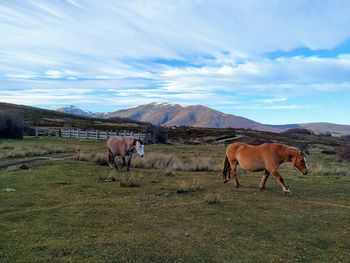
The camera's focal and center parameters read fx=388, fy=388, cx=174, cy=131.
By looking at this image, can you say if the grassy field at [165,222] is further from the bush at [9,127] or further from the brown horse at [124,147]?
the bush at [9,127]

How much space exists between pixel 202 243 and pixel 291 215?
345 centimetres

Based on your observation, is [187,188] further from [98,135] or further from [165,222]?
[98,135]

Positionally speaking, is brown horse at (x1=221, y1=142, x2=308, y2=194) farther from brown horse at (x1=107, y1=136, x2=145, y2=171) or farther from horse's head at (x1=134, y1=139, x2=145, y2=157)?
brown horse at (x1=107, y1=136, x2=145, y2=171)

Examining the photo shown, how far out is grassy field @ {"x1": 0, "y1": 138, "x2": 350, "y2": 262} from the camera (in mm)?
7133

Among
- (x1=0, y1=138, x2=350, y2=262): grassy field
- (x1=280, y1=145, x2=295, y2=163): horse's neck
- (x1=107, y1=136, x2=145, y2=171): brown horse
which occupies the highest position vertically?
(x1=280, y1=145, x2=295, y2=163): horse's neck

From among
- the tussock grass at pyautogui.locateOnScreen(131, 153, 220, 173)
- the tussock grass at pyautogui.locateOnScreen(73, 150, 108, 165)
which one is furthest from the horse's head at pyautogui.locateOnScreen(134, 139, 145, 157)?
the tussock grass at pyautogui.locateOnScreen(73, 150, 108, 165)

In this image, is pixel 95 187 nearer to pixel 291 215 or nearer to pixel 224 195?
pixel 224 195

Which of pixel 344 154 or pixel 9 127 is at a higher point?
pixel 9 127

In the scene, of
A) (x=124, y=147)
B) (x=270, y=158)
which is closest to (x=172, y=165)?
(x=124, y=147)

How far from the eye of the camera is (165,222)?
9086mm

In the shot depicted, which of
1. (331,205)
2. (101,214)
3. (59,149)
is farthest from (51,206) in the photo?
(59,149)

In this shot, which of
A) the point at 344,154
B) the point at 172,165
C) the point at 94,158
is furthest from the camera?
the point at 344,154

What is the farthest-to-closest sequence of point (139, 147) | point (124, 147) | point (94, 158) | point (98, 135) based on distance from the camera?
point (98, 135)
point (94, 158)
point (124, 147)
point (139, 147)

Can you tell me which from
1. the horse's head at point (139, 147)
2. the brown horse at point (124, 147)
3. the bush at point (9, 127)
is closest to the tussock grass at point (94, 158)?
the brown horse at point (124, 147)
